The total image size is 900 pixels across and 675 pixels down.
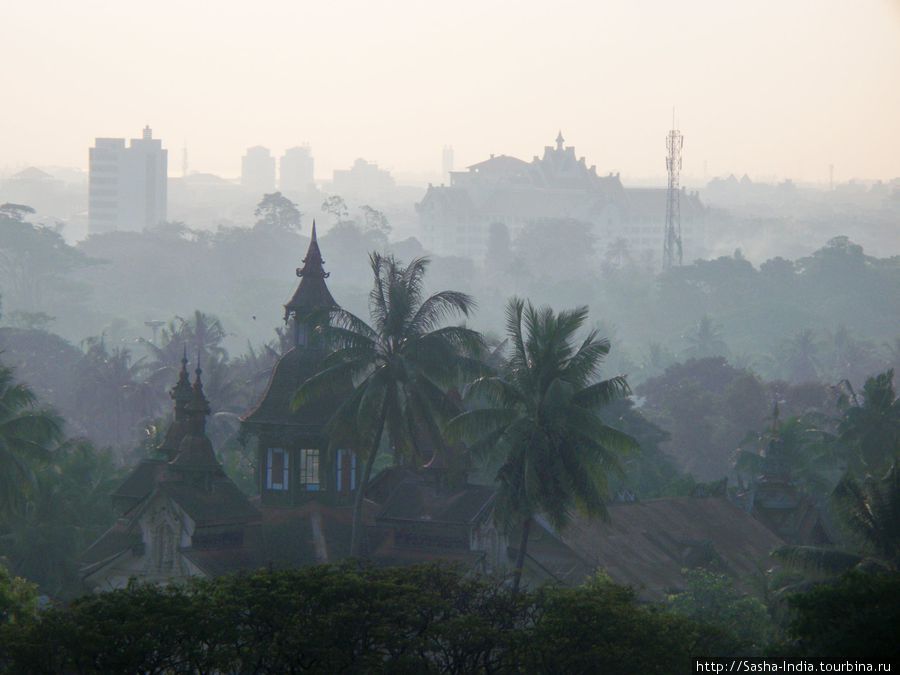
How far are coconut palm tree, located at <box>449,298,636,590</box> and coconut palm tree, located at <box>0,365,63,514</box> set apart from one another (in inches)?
697

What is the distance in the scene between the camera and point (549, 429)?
44.9 metres

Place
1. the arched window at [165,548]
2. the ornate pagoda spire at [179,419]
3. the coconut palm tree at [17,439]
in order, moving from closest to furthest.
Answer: the arched window at [165,548] → the ornate pagoda spire at [179,419] → the coconut palm tree at [17,439]

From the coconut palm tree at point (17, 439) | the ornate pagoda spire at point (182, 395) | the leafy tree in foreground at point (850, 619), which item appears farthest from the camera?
the coconut palm tree at point (17, 439)

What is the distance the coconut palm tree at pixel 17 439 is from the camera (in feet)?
184

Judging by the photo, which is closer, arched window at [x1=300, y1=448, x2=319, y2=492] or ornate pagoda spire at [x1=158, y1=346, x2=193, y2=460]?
arched window at [x1=300, y1=448, x2=319, y2=492]

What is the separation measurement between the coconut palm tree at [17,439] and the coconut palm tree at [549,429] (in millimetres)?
17696

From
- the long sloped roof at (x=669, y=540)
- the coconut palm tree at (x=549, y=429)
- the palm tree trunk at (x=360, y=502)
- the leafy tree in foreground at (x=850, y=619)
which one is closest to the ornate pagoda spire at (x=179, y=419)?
the palm tree trunk at (x=360, y=502)

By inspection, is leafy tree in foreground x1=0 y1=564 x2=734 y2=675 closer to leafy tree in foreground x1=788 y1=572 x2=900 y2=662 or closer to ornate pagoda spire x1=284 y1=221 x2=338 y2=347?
leafy tree in foreground x1=788 y1=572 x2=900 y2=662

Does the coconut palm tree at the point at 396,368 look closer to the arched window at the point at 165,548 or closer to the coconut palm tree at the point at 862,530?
the arched window at the point at 165,548

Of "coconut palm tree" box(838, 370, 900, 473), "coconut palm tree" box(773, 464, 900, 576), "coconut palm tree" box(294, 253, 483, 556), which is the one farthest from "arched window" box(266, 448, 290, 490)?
"coconut palm tree" box(838, 370, 900, 473)

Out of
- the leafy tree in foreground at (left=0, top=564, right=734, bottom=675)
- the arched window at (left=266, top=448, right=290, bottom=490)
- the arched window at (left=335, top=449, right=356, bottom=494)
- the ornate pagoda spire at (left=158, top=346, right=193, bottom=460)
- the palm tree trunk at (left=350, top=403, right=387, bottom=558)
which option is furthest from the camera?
the ornate pagoda spire at (left=158, top=346, right=193, bottom=460)

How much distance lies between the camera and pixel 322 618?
35281mm

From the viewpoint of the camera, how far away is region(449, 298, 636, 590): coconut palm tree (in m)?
44.7

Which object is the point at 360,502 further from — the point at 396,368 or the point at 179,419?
the point at 179,419
